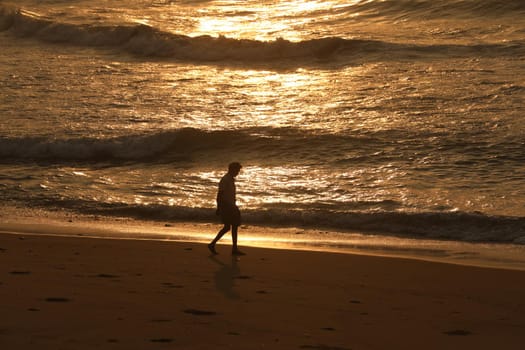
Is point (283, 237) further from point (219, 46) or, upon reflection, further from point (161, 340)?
point (219, 46)

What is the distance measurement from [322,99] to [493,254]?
11245 mm

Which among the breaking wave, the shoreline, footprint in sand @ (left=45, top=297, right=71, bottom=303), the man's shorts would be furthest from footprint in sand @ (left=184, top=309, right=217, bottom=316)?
the breaking wave

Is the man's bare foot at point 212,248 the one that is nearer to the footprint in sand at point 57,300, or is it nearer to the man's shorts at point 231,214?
the man's shorts at point 231,214

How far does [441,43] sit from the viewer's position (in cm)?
2644

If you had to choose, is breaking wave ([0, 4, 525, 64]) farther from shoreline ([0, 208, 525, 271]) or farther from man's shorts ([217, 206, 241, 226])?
man's shorts ([217, 206, 241, 226])

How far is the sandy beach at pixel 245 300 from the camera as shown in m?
7.37

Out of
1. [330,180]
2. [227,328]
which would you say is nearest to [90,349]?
[227,328]

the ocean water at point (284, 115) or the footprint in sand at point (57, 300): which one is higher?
the ocean water at point (284, 115)

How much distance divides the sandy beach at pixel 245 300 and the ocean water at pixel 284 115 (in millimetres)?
3379

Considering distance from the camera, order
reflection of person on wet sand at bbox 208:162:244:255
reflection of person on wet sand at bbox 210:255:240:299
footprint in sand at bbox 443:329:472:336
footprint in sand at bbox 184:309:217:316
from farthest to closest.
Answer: reflection of person on wet sand at bbox 208:162:244:255 → reflection of person on wet sand at bbox 210:255:240:299 → footprint in sand at bbox 184:309:217:316 → footprint in sand at bbox 443:329:472:336

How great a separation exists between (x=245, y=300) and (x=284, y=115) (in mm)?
13518

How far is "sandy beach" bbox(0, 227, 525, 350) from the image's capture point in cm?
737

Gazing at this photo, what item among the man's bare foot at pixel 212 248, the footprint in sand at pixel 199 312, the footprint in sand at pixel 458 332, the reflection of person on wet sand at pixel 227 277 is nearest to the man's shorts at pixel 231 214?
the man's bare foot at pixel 212 248

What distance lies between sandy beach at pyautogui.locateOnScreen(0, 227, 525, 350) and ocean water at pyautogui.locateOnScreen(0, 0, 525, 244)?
11.1 feet
